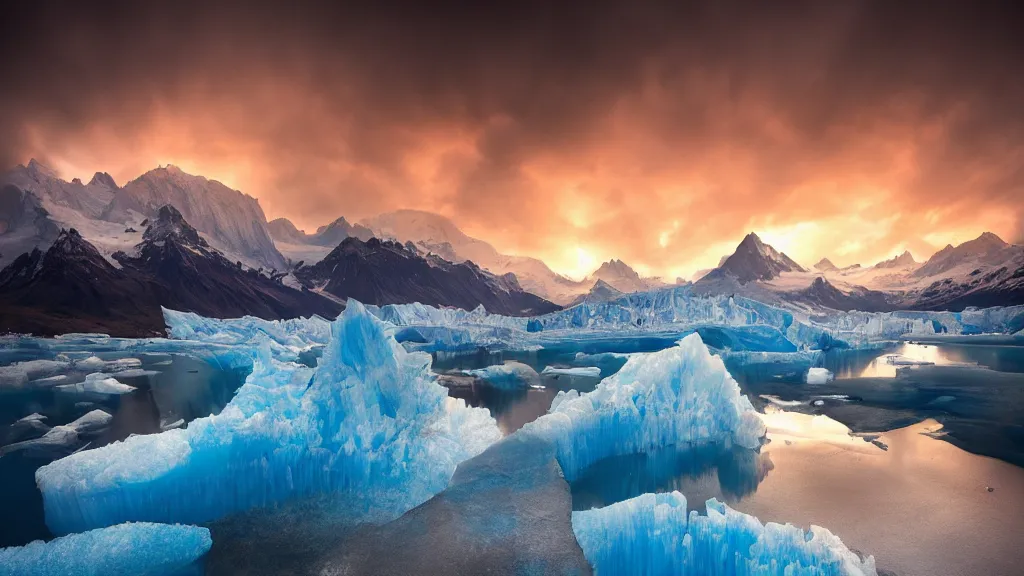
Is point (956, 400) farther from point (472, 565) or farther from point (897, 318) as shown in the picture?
point (897, 318)

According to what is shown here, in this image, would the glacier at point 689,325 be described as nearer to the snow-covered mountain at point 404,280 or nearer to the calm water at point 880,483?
the calm water at point 880,483

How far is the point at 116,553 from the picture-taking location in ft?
21.2

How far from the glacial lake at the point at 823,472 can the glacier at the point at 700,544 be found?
2.94 m

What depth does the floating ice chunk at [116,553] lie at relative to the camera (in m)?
6.10

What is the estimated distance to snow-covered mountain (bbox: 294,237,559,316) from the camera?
152 metres

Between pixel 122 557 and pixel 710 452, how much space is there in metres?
Result: 13.7

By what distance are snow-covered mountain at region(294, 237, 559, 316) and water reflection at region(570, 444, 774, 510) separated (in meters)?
139

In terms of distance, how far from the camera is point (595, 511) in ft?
23.2

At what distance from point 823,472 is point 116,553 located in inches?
586

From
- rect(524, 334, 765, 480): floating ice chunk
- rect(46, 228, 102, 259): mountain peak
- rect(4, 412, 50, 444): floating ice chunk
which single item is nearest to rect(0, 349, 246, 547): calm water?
rect(4, 412, 50, 444): floating ice chunk

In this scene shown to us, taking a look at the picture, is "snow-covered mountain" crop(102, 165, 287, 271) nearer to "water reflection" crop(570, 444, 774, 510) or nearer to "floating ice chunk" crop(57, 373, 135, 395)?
"floating ice chunk" crop(57, 373, 135, 395)

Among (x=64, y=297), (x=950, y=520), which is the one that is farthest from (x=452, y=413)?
(x=64, y=297)

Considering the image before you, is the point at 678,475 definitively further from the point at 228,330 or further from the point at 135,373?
the point at 228,330

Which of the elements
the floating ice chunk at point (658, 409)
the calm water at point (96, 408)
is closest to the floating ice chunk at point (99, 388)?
the calm water at point (96, 408)
